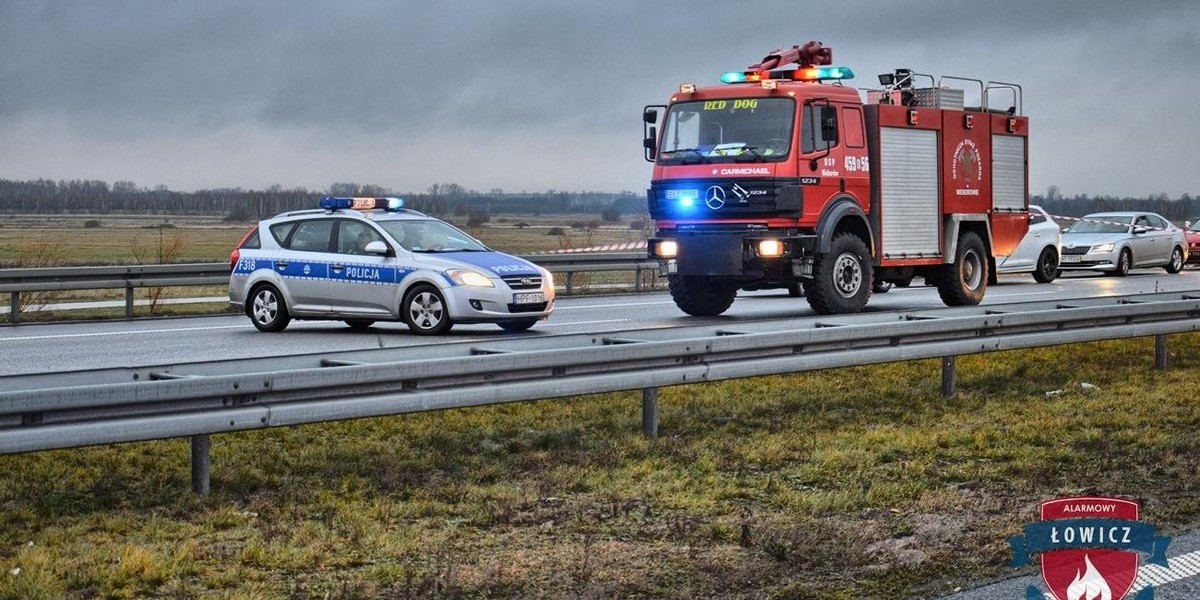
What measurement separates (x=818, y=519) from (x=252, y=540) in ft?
9.11

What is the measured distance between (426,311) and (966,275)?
27.3 ft

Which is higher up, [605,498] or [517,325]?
[517,325]

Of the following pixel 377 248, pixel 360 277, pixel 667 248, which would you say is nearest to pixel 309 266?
pixel 360 277

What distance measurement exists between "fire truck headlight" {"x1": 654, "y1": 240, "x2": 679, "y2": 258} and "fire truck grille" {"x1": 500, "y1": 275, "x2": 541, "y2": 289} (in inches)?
85.5

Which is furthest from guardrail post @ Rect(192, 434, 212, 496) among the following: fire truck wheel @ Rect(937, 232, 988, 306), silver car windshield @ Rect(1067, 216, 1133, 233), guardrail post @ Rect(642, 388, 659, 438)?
silver car windshield @ Rect(1067, 216, 1133, 233)

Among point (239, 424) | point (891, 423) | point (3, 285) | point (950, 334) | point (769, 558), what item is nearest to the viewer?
point (769, 558)

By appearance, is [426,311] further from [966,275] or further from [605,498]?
[605,498]

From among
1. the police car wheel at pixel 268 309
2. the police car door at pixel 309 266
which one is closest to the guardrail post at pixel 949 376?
the police car door at pixel 309 266

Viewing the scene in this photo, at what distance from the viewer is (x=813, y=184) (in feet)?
60.3

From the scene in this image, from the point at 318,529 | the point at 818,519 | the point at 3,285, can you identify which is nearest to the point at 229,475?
the point at 318,529

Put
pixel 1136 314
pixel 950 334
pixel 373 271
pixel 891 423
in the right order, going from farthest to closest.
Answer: pixel 373 271 < pixel 1136 314 < pixel 950 334 < pixel 891 423

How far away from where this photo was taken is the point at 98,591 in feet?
20.5

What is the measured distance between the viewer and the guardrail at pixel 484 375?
7523 millimetres

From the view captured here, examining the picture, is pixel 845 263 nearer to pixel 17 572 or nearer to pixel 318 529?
pixel 318 529
